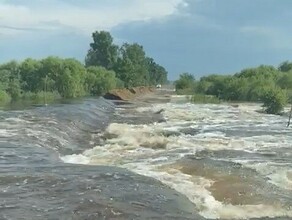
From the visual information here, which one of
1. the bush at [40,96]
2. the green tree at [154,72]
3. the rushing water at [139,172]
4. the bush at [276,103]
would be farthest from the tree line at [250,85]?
the green tree at [154,72]

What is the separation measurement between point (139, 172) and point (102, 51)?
4210 inches

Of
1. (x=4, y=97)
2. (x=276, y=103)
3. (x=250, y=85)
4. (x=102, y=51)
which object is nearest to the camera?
(x=276, y=103)

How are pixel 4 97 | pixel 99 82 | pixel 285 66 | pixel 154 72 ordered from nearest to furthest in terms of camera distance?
pixel 4 97, pixel 99 82, pixel 285 66, pixel 154 72

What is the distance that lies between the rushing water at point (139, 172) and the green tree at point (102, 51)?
90498 millimetres

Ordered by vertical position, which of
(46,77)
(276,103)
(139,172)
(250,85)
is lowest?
(139,172)

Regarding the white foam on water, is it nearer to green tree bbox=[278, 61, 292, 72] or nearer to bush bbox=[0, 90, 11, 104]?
bush bbox=[0, 90, 11, 104]

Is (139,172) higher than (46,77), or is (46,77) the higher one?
(46,77)

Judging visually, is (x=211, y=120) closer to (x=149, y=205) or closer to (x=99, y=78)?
(x=149, y=205)

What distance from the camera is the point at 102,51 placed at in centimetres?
12156

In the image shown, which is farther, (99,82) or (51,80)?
(99,82)

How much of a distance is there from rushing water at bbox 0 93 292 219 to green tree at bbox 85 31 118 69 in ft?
297

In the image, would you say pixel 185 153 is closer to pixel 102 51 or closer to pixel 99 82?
pixel 99 82

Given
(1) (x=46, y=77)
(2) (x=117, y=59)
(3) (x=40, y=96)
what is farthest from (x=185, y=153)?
(2) (x=117, y=59)

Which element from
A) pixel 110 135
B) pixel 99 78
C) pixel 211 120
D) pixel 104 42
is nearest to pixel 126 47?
pixel 104 42
